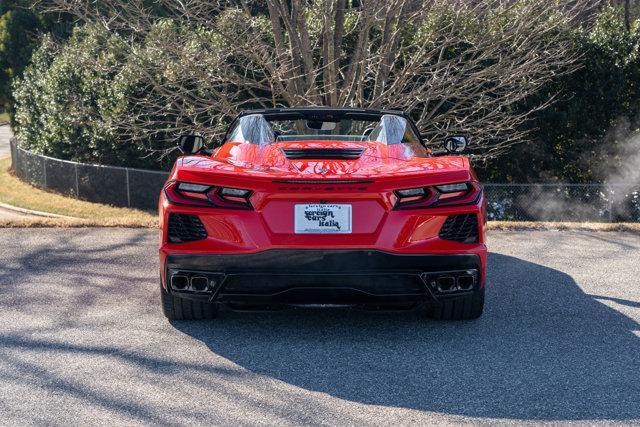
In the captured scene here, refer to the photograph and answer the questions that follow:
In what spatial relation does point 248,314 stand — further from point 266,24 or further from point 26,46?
point 26,46

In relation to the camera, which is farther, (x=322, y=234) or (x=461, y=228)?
(x=461, y=228)

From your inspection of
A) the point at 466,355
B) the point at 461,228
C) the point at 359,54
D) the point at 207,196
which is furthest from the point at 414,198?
the point at 359,54

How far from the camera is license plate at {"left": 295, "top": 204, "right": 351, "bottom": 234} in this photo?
553cm

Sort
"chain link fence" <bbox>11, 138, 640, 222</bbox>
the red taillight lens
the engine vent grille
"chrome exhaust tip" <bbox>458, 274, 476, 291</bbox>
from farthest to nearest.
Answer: "chain link fence" <bbox>11, 138, 640, 222</bbox> < the engine vent grille < "chrome exhaust tip" <bbox>458, 274, 476, 291</bbox> < the red taillight lens

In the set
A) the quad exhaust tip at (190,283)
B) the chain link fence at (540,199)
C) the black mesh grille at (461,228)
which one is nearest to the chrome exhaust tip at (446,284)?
the black mesh grille at (461,228)

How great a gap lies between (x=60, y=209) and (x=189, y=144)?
9.46 m

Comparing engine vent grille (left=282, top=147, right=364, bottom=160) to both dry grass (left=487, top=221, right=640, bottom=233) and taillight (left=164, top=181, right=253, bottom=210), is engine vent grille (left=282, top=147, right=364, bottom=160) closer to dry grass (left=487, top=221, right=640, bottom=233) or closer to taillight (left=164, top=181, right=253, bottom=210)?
taillight (left=164, top=181, right=253, bottom=210)

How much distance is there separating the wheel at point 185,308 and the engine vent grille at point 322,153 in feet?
3.58

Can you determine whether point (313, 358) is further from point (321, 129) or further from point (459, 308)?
point (321, 129)

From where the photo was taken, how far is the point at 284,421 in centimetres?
431

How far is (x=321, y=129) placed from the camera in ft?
24.7

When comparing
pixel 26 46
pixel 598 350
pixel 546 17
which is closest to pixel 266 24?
pixel 546 17

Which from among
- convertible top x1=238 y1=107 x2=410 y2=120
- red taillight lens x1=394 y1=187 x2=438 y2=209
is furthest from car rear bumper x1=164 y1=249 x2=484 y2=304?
convertible top x1=238 y1=107 x2=410 y2=120

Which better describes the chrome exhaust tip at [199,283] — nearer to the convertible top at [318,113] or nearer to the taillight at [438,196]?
the taillight at [438,196]
